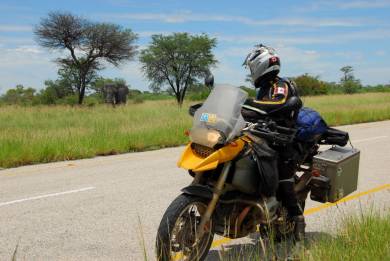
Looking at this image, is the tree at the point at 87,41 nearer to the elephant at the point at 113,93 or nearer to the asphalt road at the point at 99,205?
the elephant at the point at 113,93

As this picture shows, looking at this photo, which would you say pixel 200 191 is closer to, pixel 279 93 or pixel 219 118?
pixel 219 118

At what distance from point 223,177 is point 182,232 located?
0.58 m

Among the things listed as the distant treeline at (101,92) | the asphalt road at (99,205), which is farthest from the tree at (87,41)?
the asphalt road at (99,205)

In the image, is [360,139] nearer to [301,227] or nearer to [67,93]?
[301,227]

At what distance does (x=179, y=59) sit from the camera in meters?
44.5

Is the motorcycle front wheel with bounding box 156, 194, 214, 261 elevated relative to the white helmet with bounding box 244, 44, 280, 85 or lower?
lower

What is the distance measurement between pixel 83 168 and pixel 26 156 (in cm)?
194

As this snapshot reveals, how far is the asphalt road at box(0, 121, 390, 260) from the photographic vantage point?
5.24 metres

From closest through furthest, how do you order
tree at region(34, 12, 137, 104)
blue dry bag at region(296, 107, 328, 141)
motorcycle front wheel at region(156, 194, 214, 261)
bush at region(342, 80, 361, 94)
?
motorcycle front wheel at region(156, 194, 214, 261), blue dry bag at region(296, 107, 328, 141), tree at region(34, 12, 137, 104), bush at region(342, 80, 361, 94)

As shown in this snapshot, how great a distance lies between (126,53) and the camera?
38250 mm

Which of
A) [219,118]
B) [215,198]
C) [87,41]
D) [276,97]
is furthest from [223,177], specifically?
[87,41]

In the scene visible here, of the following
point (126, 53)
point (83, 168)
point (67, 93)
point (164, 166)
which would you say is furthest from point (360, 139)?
point (67, 93)

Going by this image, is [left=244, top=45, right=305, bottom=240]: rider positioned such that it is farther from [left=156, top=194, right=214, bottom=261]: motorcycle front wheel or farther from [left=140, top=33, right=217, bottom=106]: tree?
[left=140, top=33, right=217, bottom=106]: tree

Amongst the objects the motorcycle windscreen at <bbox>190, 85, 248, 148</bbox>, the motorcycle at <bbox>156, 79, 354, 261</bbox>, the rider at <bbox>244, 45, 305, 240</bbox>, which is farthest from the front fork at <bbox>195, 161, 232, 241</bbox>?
the rider at <bbox>244, 45, 305, 240</bbox>
